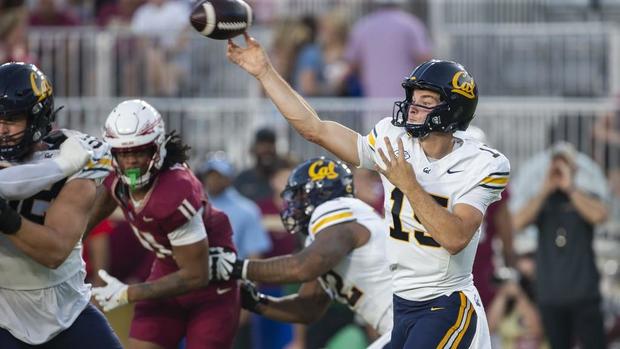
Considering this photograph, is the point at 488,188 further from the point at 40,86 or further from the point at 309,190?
the point at 40,86

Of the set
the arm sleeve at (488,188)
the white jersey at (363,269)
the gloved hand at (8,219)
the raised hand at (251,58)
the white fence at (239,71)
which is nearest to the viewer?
the gloved hand at (8,219)

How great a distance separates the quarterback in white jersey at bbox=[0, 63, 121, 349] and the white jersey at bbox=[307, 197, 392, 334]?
54.6 inches

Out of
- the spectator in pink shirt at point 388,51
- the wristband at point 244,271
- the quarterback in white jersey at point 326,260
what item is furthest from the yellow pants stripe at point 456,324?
the spectator in pink shirt at point 388,51

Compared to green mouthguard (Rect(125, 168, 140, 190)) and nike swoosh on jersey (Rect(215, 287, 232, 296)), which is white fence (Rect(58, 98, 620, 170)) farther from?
green mouthguard (Rect(125, 168, 140, 190))

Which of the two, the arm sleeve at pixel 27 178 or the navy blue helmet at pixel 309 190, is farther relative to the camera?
the navy blue helmet at pixel 309 190

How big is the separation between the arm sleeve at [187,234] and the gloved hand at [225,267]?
211mm

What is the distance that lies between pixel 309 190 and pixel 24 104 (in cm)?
187

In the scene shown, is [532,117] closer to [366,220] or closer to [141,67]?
[141,67]

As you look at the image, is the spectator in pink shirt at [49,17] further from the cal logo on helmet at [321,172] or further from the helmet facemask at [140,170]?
the helmet facemask at [140,170]

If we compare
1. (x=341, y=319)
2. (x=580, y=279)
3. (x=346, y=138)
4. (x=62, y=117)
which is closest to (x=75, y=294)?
(x=346, y=138)

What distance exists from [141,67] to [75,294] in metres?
6.86

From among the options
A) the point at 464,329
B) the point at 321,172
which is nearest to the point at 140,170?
the point at 321,172

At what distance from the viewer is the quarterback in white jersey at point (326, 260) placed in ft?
23.4

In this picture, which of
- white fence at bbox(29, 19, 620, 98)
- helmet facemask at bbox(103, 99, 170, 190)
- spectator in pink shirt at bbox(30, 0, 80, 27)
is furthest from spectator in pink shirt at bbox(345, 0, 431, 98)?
helmet facemask at bbox(103, 99, 170, 190)
